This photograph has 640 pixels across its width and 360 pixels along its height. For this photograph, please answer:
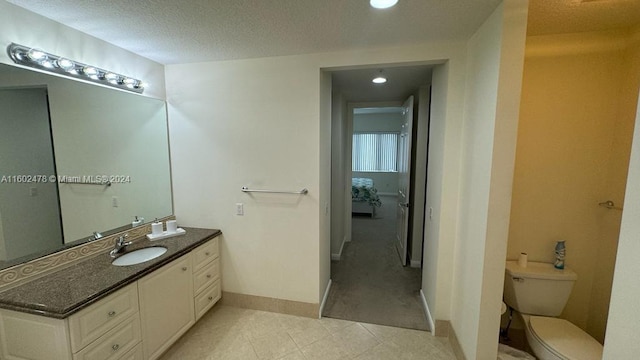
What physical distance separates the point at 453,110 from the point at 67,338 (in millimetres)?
2811

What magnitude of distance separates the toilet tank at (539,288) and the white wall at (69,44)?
3451 mm

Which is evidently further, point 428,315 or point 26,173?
point 428,315

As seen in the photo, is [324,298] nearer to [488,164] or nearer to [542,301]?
[542,301]

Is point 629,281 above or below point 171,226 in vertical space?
above

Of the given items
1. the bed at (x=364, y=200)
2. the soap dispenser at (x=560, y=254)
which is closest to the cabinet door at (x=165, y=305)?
the soap dispenser at (x=560, y=254)

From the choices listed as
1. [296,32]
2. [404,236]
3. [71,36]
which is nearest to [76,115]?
[71,36]

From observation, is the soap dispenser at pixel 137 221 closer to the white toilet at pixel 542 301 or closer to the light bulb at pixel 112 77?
the light bulb at pixel 112 77

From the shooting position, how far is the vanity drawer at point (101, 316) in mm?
1333

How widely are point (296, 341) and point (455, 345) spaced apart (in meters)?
1.27

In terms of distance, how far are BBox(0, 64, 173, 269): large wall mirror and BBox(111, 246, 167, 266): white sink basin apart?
0.28m

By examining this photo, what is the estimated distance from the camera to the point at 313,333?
7.41 feet

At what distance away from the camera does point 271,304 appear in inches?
100

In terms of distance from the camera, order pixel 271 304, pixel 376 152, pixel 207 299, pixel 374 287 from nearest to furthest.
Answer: pixel 207 299
pixel 271 304
pixel 374 287
pixel 376 152

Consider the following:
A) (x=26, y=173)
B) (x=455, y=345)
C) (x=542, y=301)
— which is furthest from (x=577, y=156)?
(x=26, y=173)
